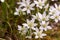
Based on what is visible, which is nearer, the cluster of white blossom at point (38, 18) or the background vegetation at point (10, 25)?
the cluster of white blossom at point (38, 18)

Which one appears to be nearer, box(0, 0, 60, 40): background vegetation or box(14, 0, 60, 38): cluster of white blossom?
box(14, 0, 60, 38): cluster of white blossom

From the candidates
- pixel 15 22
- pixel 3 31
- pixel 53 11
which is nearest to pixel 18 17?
pixel 15 22

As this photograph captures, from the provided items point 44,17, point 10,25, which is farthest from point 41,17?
point 10,25

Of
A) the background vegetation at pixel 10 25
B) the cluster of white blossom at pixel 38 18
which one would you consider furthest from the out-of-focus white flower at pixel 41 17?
the background vegetation at pixel 10 25

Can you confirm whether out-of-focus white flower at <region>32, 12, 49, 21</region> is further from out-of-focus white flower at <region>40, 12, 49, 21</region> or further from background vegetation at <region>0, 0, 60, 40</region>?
background vegetation at <region>0, 0, 60, 40</region>

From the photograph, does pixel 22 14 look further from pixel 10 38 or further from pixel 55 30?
pixel 55 30

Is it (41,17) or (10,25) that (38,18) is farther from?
(10,25)

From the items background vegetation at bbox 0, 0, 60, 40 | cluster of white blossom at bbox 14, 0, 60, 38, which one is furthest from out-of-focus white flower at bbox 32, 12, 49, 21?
background vegetation at bbox 0, 0, 60, 40

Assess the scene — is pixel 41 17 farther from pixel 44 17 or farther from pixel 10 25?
pixel 10 25

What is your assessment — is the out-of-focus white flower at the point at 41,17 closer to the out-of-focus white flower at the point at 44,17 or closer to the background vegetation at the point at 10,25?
the out-of-focus white flower at the point at 44,17

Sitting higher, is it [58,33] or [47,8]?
[47,8]

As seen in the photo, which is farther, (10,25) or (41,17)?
(10,25)
